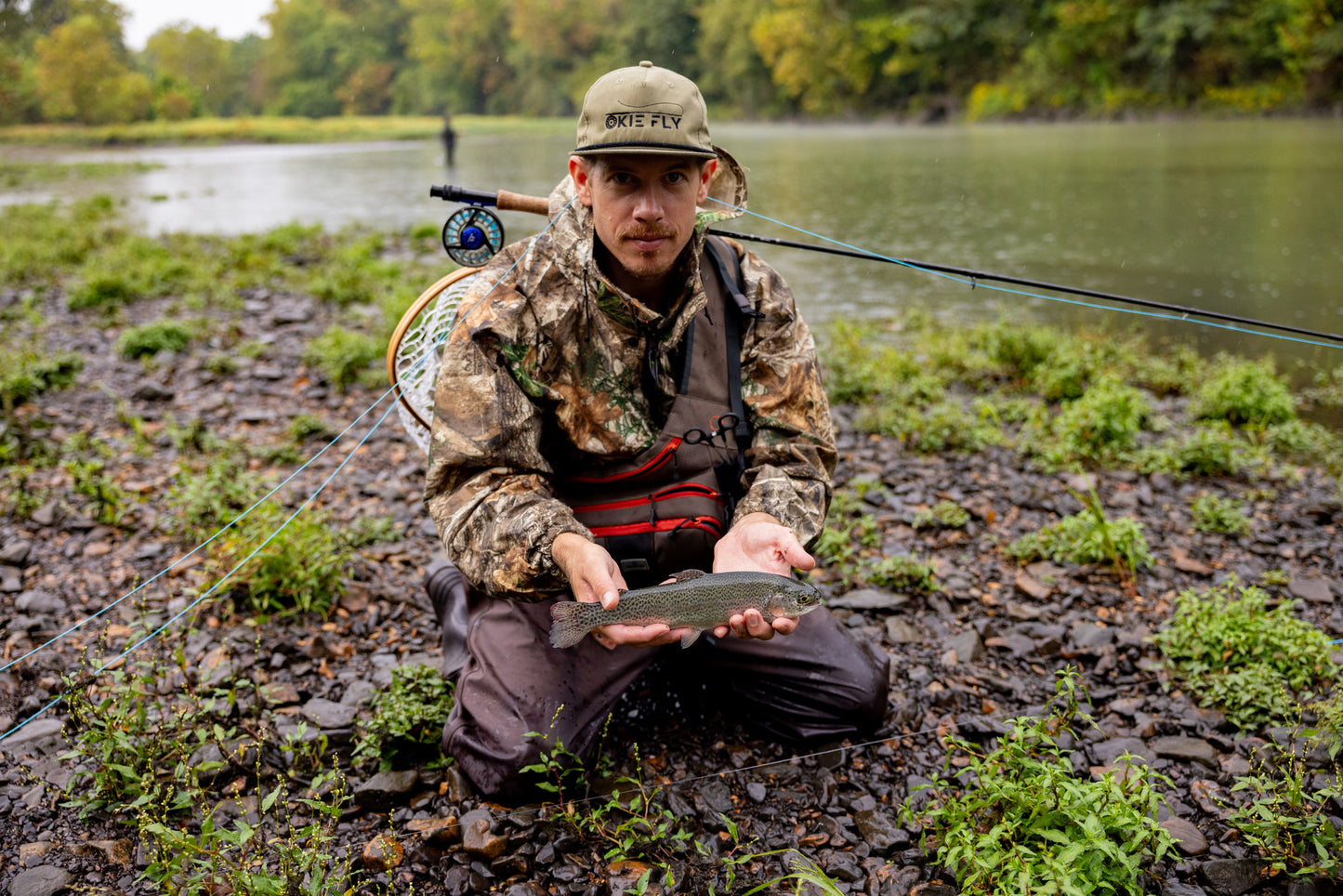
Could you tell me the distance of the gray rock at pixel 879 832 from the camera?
10.3ft

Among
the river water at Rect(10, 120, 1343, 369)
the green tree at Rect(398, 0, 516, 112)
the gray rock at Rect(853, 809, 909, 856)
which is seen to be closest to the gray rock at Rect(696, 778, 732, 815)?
the gray rock at Rect(853, 809, 909, 856)

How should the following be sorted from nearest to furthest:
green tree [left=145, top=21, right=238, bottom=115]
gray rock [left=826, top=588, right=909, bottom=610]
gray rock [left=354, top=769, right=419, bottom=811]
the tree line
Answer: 1. gray rock [left=354, top=769, right=419, bottom=811]
2. gray rock [left=826, top=588, right=909, bottom=610]
3. the tree line
4. green tree [left=145, top=21, right=238, bottom=115]

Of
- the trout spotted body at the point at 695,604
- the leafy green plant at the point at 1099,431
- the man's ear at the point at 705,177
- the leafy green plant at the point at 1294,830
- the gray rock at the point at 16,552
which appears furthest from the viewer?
the leafy green plant at the point at 1099,431

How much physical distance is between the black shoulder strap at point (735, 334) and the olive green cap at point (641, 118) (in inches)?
26.6

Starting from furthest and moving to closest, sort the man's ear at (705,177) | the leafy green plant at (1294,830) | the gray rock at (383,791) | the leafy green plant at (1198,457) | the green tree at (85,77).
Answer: the green tree at (85,77) < the leafy green plant at (1198,457) < the man's ear at (705,177) < the gray rock at (383,791) < the leafy green plant at (1294,830)

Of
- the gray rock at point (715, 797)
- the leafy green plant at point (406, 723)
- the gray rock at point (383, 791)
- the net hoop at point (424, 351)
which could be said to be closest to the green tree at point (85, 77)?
the net hoop at point (424, 351)

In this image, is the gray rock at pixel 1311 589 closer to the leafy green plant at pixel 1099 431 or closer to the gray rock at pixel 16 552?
the leafy green plant at pixel 1099 431

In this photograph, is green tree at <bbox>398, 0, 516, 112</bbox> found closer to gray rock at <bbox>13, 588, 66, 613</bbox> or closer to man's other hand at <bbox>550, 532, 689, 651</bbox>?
gray rock at <bbox>13, 588, 66, 613</bbox>

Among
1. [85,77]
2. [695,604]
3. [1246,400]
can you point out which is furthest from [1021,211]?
[85,77]

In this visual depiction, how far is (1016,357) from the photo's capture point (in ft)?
28.3

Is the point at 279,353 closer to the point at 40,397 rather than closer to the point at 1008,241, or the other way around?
the point at 40,397

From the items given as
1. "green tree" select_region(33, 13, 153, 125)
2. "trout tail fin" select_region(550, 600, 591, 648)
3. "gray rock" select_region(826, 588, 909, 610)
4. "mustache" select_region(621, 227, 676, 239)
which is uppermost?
"green tree" select_region(33, 13, 153, 125)

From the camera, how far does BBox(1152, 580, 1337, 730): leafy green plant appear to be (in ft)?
12.2

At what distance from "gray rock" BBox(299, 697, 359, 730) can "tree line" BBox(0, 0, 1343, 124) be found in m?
54.0
